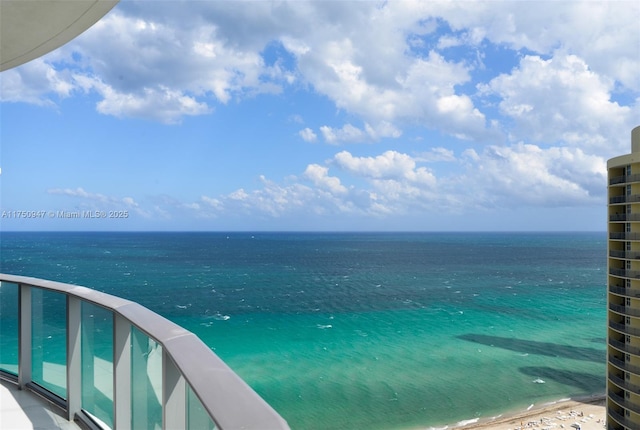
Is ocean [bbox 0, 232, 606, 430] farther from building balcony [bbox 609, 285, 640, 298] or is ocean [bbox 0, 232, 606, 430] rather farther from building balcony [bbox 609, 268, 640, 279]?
building balcony [bbox 609, 268, 640, 279]

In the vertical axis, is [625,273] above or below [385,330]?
above

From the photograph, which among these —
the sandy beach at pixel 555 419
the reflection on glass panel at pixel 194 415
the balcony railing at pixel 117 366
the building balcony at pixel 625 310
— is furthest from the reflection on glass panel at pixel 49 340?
the sandy beach at pixel 555 419

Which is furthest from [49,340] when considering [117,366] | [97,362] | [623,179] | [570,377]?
[570,377]

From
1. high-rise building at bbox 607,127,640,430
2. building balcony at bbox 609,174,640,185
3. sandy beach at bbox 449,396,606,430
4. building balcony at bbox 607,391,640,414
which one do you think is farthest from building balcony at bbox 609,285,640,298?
sandy beach at bbox 449,396,606,430

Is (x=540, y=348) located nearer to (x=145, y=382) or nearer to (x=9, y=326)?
(x=9, y=326)

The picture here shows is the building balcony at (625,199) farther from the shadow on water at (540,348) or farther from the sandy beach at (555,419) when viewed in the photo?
the shadow on water at (540,348)
